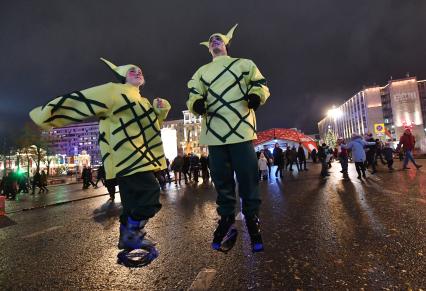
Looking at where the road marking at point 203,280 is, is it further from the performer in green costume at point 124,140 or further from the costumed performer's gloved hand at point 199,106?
the costumed performer's gloved hand at point 199,106

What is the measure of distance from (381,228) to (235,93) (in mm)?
3359

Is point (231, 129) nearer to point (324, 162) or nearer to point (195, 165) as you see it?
point (324, 162)

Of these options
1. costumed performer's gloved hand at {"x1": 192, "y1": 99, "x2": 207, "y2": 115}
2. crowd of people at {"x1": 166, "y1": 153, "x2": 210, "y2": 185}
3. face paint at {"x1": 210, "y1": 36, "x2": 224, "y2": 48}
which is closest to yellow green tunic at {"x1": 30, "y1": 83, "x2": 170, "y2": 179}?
costumed performer's gloved hand at {"x1": 192, "y1": 99, "x2": 207, "y2": 115}

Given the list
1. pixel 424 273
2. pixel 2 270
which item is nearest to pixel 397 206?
pixel 424 273

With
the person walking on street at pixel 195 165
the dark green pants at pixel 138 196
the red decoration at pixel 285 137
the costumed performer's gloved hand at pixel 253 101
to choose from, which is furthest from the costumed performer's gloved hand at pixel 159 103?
the red decoration at pixel 285 137

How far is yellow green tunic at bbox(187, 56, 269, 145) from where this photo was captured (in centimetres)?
295

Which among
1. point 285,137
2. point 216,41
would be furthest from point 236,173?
point 285,137

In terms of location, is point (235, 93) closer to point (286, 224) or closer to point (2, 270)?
point (286, 224)

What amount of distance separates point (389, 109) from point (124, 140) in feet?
375

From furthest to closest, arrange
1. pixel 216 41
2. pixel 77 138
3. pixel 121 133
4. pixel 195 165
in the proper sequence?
pixel 77 138, pixel 195 165, pixel 216 41, pixel 121 133

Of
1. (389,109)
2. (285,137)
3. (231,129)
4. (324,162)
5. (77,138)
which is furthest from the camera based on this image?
(77,138)

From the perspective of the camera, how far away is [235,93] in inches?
119

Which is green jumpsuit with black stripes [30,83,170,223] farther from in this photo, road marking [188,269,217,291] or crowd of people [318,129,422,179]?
crowd of people [318,129,422,179]

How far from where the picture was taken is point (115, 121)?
10.1ft
